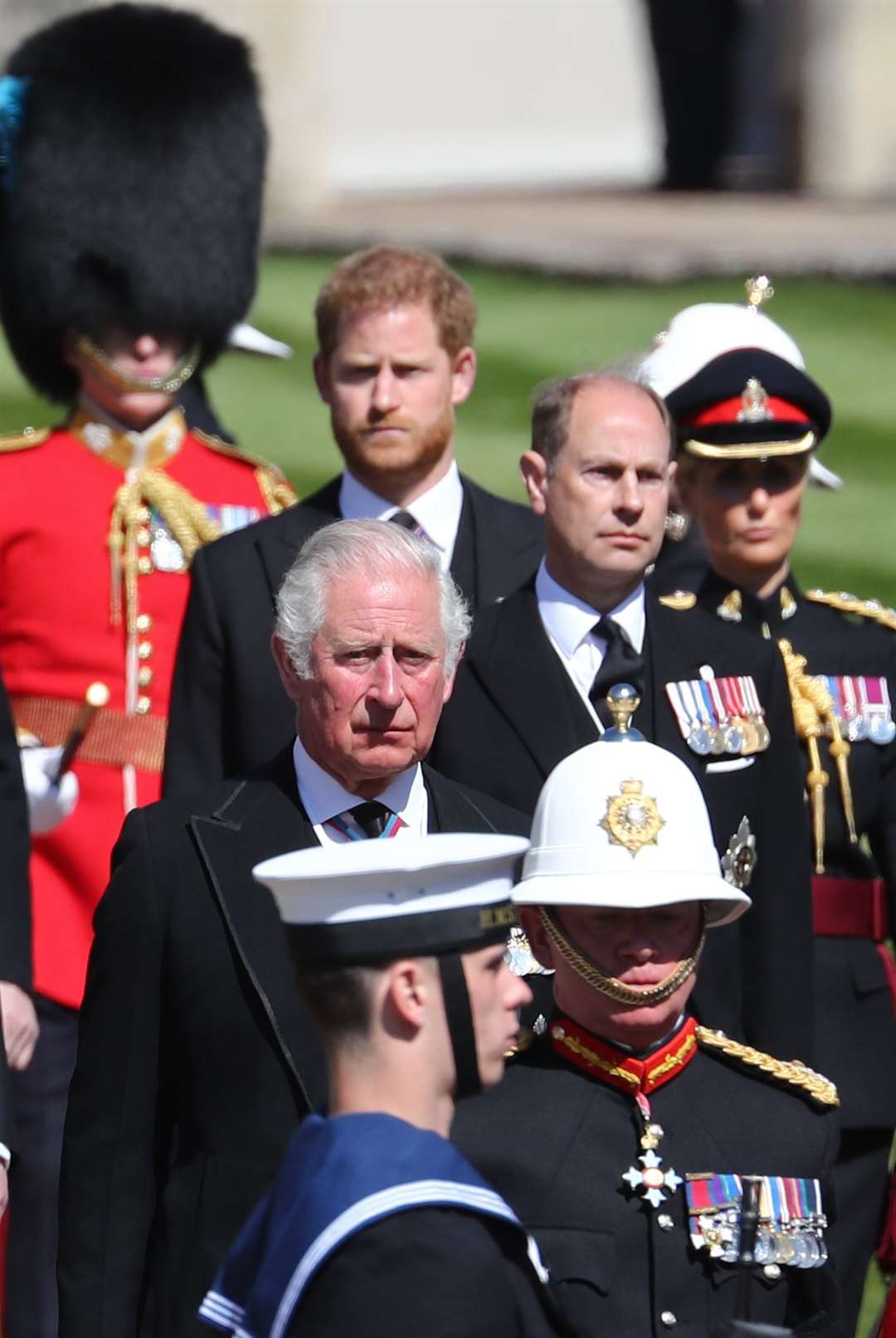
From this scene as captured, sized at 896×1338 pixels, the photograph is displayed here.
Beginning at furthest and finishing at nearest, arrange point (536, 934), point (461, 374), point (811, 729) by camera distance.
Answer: point (461, 374) → point (811, 729) → point (536, 934)

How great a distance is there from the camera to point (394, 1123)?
11.1 ft

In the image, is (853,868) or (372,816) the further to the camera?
(853,868)

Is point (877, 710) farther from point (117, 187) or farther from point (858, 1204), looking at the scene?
point (117, 187)

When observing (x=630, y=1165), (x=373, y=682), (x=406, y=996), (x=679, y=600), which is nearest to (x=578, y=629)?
(x=679, y=600)

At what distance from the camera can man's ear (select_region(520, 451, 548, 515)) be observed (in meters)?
5.23

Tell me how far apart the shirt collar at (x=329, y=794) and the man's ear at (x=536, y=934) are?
1.05 feet

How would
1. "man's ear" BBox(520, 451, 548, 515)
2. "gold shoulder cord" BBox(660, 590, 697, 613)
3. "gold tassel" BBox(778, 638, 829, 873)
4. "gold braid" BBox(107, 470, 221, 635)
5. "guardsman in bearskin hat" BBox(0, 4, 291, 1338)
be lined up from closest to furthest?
"man's ear" BBox(520, 451, 548, 515) < "gold shoulder cord" BBox(660, 590, 697, 613) < "gold tassel" BBox(778, 638, 829, 873) < "guardsman in bearskin hat" BBox(0, 4, 291, 1338) < "gold braid" BBox(107, 470, 221, 635)

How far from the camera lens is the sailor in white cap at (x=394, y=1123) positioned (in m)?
3.30

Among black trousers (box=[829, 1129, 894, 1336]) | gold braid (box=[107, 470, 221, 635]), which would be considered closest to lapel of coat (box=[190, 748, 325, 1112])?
black trousers (box=[829, 1129, 894, 1336])

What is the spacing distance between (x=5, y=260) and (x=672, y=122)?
9.88 metres

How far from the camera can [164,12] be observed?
25.1ft

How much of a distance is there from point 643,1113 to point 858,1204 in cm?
151

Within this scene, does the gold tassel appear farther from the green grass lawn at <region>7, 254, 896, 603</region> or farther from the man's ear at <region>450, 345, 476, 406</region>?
the green grass lawn at <region>7, 254, 896, 603</region>

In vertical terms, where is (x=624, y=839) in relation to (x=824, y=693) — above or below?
above
